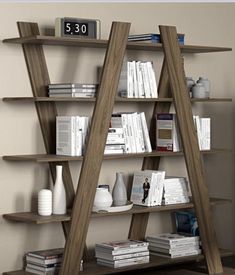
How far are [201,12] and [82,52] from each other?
43.9 inches

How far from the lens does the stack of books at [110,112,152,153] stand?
3447mm

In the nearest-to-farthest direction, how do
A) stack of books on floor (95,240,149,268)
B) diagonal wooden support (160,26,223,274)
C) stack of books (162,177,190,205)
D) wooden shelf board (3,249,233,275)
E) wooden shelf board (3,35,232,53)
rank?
wooden shelf board (3,35,232,53)
wooden shelf board (3,249,233,275)
stack of books on floor (95,240,149,268)
diagonal wooden support (160,26,223,274)
stack of books (162,177,190,205)

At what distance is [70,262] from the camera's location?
3164 mm

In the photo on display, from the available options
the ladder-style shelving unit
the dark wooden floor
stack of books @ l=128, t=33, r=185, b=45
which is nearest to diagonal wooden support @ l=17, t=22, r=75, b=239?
the ladder-style shelving unit

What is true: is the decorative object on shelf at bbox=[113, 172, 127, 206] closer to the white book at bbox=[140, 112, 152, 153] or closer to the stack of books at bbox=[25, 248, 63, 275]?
the white book at bbox=[140, 112, 152, 153]

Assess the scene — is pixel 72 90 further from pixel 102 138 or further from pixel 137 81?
pixel 137 81

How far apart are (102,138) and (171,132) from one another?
2.20 feet

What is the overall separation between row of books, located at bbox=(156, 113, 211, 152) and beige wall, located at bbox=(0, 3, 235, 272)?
214 millimetres

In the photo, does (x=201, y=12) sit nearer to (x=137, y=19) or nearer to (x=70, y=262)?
(x=137, y=19)

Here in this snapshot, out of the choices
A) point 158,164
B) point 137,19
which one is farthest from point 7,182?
point 137,19

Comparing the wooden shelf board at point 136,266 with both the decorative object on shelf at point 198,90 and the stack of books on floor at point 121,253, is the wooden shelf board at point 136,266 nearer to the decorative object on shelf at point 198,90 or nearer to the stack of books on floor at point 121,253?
the stack of books on floor at point 121,253

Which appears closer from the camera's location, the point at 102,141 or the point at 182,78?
the point at 102,141

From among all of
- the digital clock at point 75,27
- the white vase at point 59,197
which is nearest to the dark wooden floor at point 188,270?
the white vase at point 59,197

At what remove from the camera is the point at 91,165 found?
3172 millimetres
